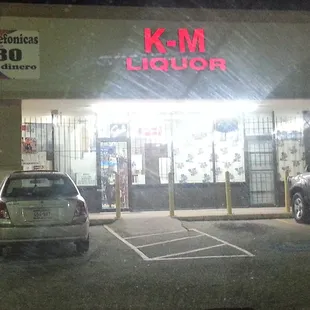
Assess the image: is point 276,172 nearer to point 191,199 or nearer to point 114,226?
point 191,199

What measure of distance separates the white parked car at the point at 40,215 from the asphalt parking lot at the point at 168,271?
18.7 inches

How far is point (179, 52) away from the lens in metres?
14.2

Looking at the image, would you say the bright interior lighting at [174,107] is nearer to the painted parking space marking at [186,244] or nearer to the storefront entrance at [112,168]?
the storefront entrance at [112,168]

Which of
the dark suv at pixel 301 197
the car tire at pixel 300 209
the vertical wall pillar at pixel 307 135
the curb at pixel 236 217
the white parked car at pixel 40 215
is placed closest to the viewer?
the white parked car at pixel 40 215

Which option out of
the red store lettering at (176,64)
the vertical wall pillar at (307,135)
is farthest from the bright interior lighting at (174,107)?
the vertical wall pillar at (307,135)

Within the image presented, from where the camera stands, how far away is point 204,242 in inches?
417

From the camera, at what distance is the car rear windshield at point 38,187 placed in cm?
916

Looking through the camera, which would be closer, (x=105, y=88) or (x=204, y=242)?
(x=204, y=242)

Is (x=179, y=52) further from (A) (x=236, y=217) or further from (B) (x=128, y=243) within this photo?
(B) (x=128, y=243)

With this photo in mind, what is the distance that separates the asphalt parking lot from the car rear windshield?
1172 millimetres

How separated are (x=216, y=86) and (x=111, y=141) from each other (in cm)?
383

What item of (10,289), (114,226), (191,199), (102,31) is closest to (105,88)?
(102,31)

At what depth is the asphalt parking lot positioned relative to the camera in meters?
6.44

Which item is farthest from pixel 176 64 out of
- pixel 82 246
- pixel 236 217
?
pixel 82 246
